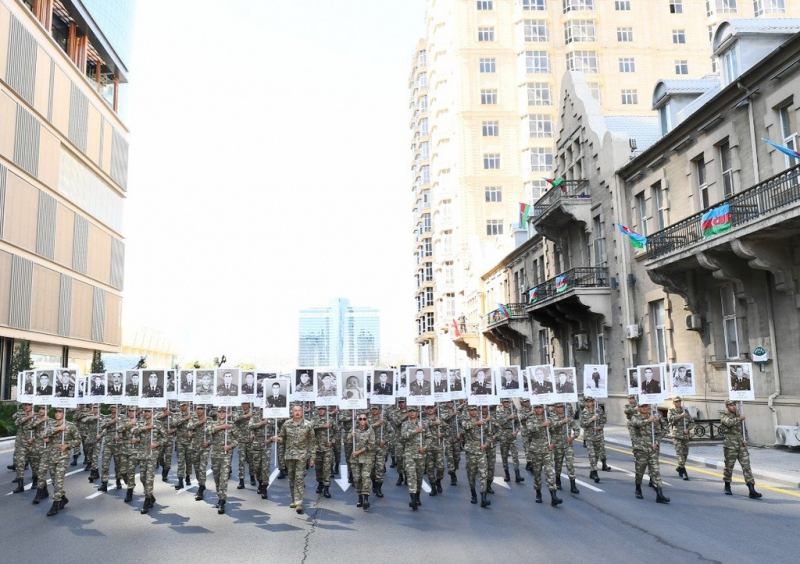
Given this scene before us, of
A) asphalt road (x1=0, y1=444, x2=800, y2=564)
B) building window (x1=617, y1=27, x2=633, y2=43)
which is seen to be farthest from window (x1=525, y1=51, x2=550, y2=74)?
asphalt road (x1=0, y1=444, x2=800, y2=564)

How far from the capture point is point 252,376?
18391 mm

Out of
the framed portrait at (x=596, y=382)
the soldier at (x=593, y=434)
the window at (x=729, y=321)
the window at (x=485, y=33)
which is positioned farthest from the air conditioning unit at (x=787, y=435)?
the window at (x=485, y=33)

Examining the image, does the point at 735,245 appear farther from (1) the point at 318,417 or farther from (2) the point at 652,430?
(1) the point at 318,417

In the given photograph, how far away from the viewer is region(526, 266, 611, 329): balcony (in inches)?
1185

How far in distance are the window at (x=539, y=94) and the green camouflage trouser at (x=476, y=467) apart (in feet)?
186

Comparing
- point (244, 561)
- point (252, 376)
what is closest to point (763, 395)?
point (252, 376)

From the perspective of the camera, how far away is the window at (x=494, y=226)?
67.6 metres

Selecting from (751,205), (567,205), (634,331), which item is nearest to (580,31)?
(567,205)

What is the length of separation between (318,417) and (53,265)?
38.6 meters

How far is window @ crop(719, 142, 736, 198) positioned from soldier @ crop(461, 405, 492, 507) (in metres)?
12.8

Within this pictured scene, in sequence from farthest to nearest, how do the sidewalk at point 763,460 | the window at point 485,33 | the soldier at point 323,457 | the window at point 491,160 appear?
1. the window at point 485,33
2. the window at point 491,160
3. the soldier at point 323,457
4. the sidewalk at point 763,460

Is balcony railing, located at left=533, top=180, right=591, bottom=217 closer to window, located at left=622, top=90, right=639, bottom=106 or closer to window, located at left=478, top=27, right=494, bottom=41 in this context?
window, located at left=622, top=90, right=639, bottom=106

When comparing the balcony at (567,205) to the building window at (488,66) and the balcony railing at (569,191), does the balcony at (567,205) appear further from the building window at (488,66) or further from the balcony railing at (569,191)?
the building window at (488,66)

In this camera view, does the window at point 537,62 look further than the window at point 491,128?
No
